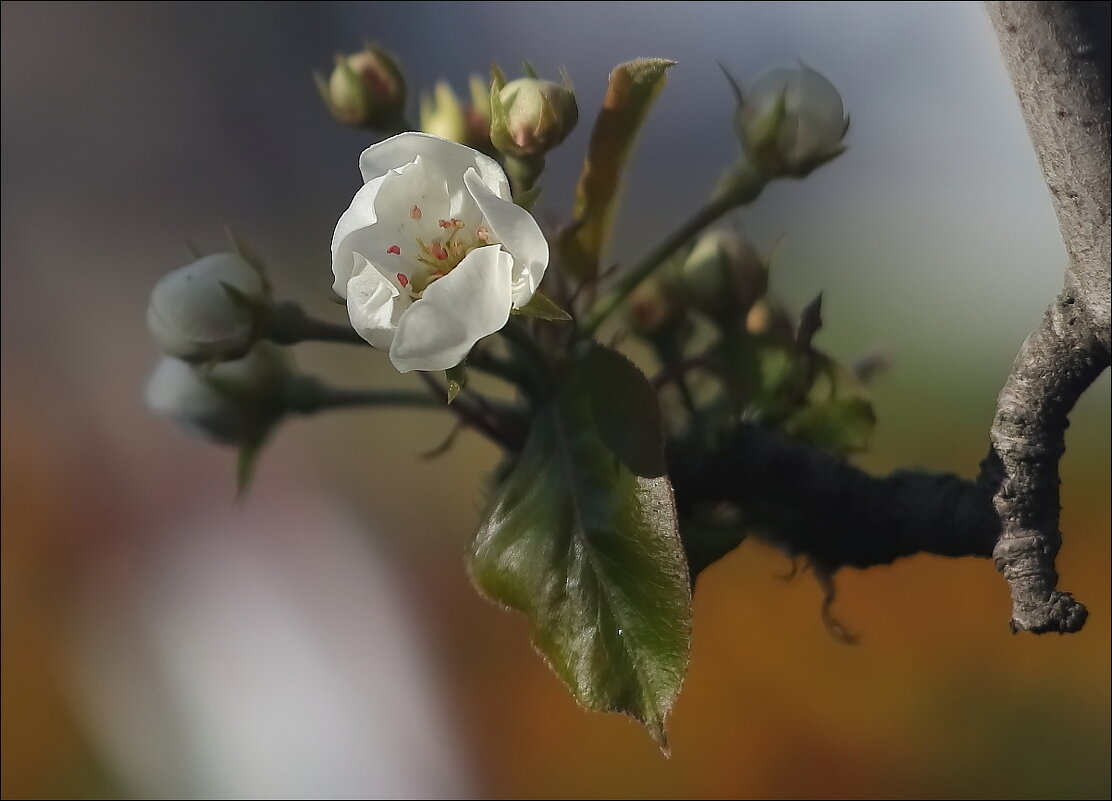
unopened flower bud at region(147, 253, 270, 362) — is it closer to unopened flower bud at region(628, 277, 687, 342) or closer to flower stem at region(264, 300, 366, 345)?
flower stem at region(264, 300, 366, 345)

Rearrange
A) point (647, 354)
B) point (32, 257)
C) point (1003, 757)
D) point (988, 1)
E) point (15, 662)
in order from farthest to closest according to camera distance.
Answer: point (32, 257), point (15, 662), point (1003, 757), point (647, 354), point (988, 1)

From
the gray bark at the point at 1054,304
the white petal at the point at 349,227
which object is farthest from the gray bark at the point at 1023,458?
the white petal at the point at 349,227

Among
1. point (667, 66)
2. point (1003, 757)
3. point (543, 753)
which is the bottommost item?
point (1003, 757)

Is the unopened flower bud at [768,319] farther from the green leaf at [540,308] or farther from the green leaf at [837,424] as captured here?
the green leaf at [540,308]

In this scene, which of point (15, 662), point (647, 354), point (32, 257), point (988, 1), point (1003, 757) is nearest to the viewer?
point (988, 1)

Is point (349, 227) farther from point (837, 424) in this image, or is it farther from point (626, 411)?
point (837, 424)

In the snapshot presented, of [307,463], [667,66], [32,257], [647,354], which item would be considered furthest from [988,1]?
[32,257]

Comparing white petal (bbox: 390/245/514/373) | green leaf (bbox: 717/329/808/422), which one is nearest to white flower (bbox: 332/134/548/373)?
white petal (bbox: 390/245/514/373)

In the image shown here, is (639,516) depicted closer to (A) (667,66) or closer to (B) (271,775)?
(A) (667,66)
